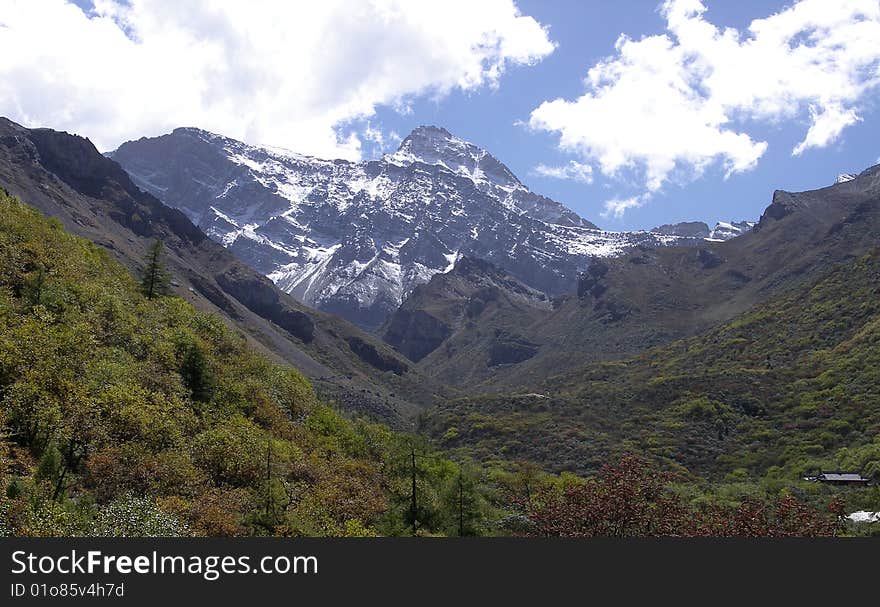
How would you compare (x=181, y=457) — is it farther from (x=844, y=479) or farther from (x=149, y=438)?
(x=844, y=479)

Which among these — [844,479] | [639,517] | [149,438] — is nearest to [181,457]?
[149,438]

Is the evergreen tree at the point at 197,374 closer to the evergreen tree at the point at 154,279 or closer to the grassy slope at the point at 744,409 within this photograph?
the evergreen tree at the point at 154,279

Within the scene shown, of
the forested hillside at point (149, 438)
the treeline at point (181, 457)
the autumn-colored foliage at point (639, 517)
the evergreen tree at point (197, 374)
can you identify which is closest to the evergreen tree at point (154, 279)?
the forested hillside at point (149, 438)

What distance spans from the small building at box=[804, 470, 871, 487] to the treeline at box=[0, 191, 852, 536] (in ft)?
135

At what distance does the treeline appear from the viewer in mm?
24422

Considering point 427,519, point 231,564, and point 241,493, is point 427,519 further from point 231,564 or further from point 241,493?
point 231,564

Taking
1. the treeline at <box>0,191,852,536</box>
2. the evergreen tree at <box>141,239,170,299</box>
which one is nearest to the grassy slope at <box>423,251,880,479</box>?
the treeline at <box>0,191,852,536</box>

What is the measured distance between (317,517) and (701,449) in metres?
92.2

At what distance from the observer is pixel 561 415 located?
143250 mm

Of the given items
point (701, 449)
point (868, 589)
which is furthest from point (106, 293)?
point (701, 449)

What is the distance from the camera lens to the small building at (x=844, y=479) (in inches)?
3029

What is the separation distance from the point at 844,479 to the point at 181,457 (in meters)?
73.6

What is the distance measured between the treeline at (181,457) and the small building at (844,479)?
135 feet

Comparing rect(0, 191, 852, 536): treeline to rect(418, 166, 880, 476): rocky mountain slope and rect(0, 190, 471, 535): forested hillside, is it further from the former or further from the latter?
rect(418, 166, 880, 476): rocky mountain slope
